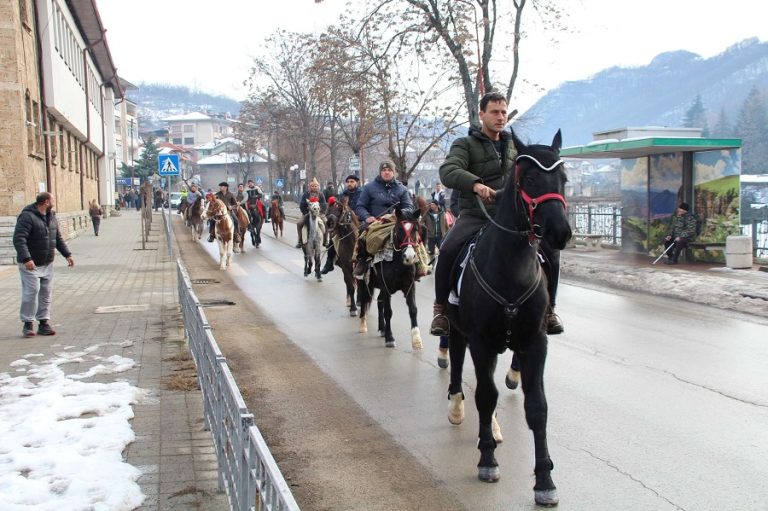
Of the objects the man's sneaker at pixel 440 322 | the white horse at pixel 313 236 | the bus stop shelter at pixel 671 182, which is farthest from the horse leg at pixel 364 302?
the bus stop shelter at pixel 671 182

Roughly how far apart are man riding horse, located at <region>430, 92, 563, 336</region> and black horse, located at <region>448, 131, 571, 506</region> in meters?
0.52

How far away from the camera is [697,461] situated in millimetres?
5762

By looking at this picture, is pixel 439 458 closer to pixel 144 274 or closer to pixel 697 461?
pixel 697 461

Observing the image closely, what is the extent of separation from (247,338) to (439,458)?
5.87 meters

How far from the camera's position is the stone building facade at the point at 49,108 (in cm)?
2336

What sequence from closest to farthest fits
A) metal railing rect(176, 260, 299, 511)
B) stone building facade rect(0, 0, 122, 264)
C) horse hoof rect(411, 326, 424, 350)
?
metal railing rect(176, 260, 299, 511) → horse hoof rect(411, 326, 424, 350) → stone building facade rect(0, 0, 122, 264)

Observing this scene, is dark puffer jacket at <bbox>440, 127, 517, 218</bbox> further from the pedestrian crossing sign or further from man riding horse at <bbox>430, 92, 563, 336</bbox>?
the pedestrian crossing sign

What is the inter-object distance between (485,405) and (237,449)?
219cm

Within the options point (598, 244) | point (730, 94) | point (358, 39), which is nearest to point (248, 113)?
point (358, 39)

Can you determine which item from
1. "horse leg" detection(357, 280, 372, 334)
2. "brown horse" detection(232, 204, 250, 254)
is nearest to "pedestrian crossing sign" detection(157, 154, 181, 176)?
"brown horse" detection(232, 204, 250, 254)

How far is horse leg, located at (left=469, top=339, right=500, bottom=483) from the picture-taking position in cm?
553

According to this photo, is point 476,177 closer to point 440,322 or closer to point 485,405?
point 440,322

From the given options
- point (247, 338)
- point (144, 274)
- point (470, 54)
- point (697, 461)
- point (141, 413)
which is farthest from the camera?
point (470, 54)

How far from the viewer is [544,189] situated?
4.86m
